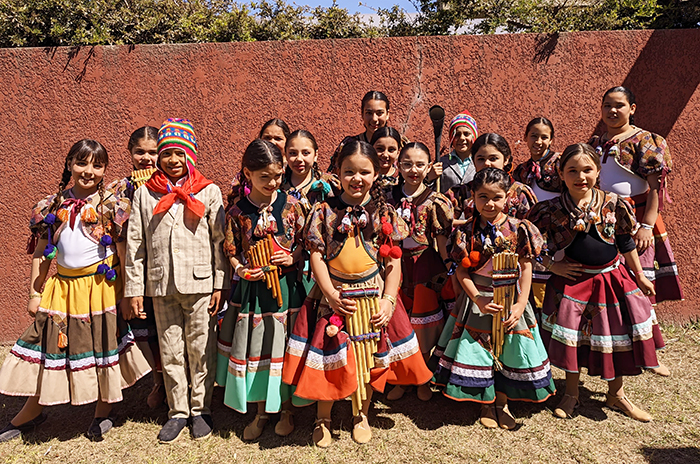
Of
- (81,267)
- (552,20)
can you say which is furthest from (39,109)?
(552,20)

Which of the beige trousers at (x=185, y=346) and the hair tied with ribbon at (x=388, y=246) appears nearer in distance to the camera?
the hair tied with ribbon at (x=388, y=246)

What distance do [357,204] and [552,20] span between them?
3.43 m

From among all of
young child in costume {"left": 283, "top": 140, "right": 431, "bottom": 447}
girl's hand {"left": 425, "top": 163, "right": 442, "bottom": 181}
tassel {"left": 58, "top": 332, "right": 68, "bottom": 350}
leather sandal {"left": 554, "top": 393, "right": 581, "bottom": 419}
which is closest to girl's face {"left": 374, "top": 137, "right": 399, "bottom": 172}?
girl's hand {"left": 425, "top": 163, "right": 442, "bottom": 181}

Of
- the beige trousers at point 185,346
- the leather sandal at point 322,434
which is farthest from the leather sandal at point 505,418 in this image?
the beige trousers at point 185,346

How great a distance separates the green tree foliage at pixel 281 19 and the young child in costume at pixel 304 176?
2.15m

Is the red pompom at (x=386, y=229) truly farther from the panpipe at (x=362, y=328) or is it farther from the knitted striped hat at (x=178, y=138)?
the knitted striped hat at (x=178, y=138)

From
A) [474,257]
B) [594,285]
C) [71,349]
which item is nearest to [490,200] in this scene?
[474,257]

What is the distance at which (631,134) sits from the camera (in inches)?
148

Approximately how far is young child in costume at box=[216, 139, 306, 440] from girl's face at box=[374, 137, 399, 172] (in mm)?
788

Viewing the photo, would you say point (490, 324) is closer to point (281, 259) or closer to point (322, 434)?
point (322, 434)

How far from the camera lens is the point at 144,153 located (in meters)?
3.56

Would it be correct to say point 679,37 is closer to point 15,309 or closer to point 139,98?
point 139,98

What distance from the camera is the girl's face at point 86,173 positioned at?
10.4ft

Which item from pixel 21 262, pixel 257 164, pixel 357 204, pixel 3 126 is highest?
pixel 3 126
